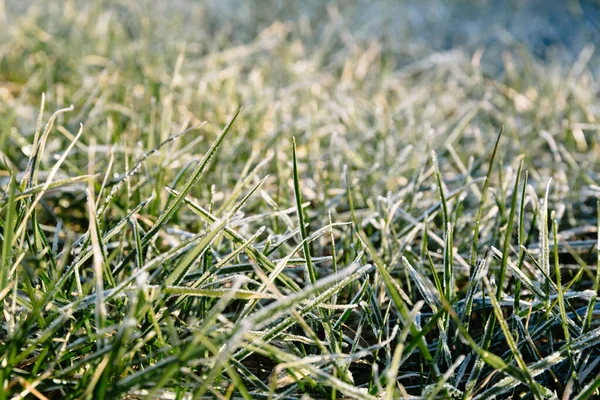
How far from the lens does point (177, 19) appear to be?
214cm

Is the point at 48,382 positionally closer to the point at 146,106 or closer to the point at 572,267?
the point at 572,267

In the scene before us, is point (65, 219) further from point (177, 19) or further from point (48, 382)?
point (177, 19)

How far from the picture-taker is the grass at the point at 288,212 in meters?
0.58

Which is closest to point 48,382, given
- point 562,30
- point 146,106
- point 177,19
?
point 146,106

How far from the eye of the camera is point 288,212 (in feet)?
2.68

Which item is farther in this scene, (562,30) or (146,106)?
(562,30)

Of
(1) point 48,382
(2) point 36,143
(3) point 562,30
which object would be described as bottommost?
(3) point 562,30

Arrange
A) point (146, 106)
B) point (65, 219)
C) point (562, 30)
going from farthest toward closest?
point (562, 30)
point (146, 106)
point (65, 219)

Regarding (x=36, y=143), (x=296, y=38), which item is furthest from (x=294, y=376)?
(x=296, y=38)

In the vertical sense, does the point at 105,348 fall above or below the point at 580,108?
above

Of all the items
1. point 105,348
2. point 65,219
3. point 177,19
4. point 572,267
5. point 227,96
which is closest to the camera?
point 105,348

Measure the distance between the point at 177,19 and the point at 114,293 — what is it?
5.76 feet

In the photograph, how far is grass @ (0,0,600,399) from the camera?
1.89 feet

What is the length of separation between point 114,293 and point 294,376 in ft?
0.68
